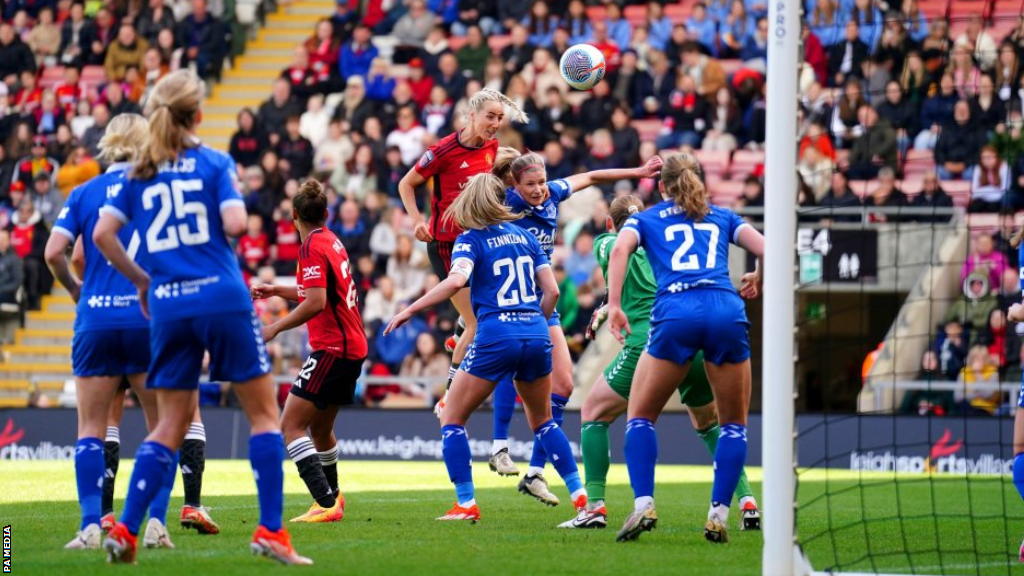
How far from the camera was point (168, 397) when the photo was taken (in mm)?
7016

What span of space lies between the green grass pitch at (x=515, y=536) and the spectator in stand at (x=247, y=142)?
10952 millimetres

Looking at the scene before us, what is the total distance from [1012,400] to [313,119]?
1252 cm

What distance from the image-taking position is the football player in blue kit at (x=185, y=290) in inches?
270

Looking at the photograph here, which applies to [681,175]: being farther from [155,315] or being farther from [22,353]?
[22,353]

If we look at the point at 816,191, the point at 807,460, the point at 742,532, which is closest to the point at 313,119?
the point at 816,191

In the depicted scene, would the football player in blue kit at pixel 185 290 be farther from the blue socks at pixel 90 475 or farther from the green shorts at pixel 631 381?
the green shorts at pixel 631 381

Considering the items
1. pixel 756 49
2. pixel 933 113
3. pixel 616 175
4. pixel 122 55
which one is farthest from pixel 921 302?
pixel 122 55

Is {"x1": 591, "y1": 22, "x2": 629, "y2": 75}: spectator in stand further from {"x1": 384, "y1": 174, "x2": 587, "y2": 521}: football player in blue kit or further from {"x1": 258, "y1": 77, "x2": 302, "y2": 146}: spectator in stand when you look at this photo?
{"x1": 384, "y1": 174, "x2": 587, "y2": 521}: football player in blue kit

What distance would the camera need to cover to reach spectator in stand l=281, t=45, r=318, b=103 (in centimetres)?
2531

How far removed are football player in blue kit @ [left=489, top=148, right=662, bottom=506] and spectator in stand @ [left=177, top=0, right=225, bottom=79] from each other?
17279 millimetres

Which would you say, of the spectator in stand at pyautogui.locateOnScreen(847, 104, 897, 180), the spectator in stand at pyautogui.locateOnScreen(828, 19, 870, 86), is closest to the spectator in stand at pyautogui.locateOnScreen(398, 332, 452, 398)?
the spectator in stand at pyautogui.locateOnScreen(847, 104, 897, 180)

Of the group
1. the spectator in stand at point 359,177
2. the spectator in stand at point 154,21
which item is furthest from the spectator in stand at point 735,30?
the spectator in stand at point 154,21

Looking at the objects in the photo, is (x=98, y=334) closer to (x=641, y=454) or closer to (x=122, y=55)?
(x=641, y=454)

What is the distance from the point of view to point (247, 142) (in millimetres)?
24359
